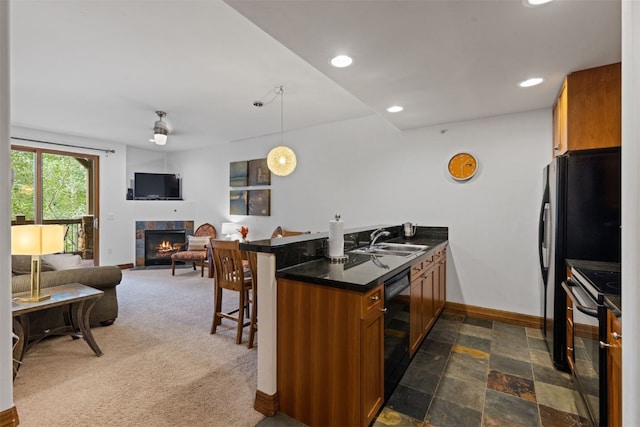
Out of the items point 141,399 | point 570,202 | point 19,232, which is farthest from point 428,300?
point 19,232

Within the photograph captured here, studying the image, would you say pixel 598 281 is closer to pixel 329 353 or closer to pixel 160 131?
pixel 329 353

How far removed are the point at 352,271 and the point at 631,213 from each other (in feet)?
4.29

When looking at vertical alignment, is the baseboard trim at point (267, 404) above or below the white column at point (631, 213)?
below

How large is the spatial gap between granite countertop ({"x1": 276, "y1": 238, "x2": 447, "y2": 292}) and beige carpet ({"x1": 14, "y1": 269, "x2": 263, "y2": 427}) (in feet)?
3.09

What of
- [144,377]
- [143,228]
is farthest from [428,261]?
[143,228]

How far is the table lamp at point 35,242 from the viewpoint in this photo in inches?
88.4

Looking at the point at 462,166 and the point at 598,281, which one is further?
the point at 462,166

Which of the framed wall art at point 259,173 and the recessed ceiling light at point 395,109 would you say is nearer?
the recessed ceiling light at point 395,109

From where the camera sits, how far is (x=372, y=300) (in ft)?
5.60

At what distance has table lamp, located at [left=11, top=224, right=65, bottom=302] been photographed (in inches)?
88.4

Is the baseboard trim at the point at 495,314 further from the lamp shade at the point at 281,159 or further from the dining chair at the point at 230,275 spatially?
the lamp shade at the point at 281,159

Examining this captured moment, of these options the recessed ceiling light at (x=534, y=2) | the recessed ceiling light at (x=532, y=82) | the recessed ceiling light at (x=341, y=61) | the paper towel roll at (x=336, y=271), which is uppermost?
the recessed ceiling light at (x=532, y=82)

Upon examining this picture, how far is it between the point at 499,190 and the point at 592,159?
127 centimetres

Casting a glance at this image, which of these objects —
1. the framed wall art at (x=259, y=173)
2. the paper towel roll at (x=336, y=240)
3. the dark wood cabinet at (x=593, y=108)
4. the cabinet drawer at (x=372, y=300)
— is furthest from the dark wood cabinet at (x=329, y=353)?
the framed wall art at (x=259, y=173)
